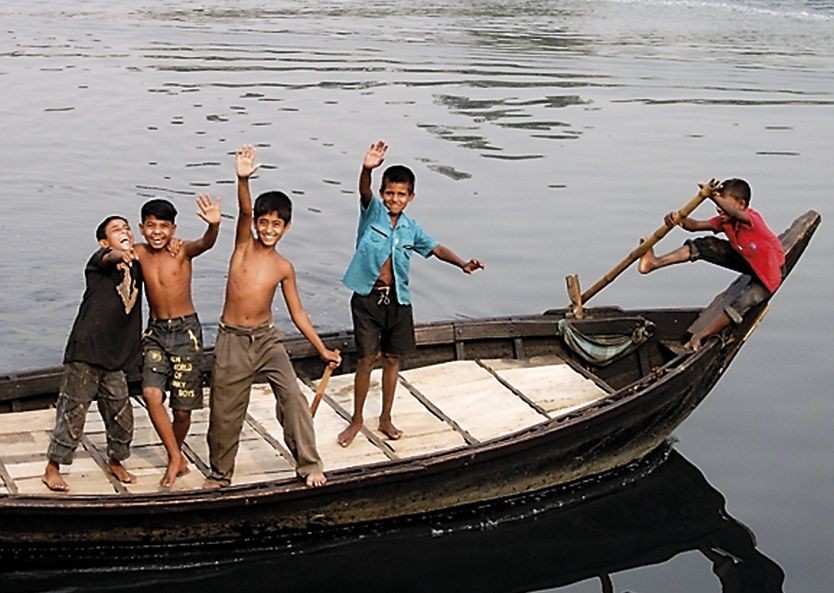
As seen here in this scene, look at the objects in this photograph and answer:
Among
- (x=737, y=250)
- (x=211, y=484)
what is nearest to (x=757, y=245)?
(x=737, y=250)

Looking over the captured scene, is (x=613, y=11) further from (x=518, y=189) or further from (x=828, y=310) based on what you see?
(x=828, y=310)

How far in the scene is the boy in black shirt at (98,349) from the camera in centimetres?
656

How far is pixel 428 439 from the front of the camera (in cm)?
764

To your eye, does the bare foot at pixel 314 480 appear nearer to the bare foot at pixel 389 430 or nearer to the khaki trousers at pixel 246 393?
the khaki trousers at pixel 246 393

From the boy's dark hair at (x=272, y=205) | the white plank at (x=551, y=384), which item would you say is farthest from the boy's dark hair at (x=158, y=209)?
the white plank at (x=551, y=384)

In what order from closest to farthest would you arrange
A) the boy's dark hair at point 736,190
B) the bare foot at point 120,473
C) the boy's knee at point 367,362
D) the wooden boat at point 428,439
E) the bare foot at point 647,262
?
the wooden boat at point 428,439 < the bare foot at point 120,473 < the boy's knee at point 367,362 < the boy's dark hair at point 736,190 < the bare foot at point 647,262

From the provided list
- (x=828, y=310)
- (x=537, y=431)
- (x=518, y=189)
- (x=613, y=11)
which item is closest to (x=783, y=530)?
(x=537, y=431)

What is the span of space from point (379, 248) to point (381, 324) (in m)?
0.46

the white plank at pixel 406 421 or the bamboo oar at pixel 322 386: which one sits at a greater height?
the bamboo oar at pixel 322 386

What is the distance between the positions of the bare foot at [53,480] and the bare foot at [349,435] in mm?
1568

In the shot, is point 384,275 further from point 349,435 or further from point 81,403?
point 81,403

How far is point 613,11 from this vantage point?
34.6 meters

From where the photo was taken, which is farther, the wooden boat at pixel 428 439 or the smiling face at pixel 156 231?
the wooden boat at pixel 428 439

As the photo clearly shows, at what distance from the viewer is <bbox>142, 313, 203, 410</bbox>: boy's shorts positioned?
6.71 meters
